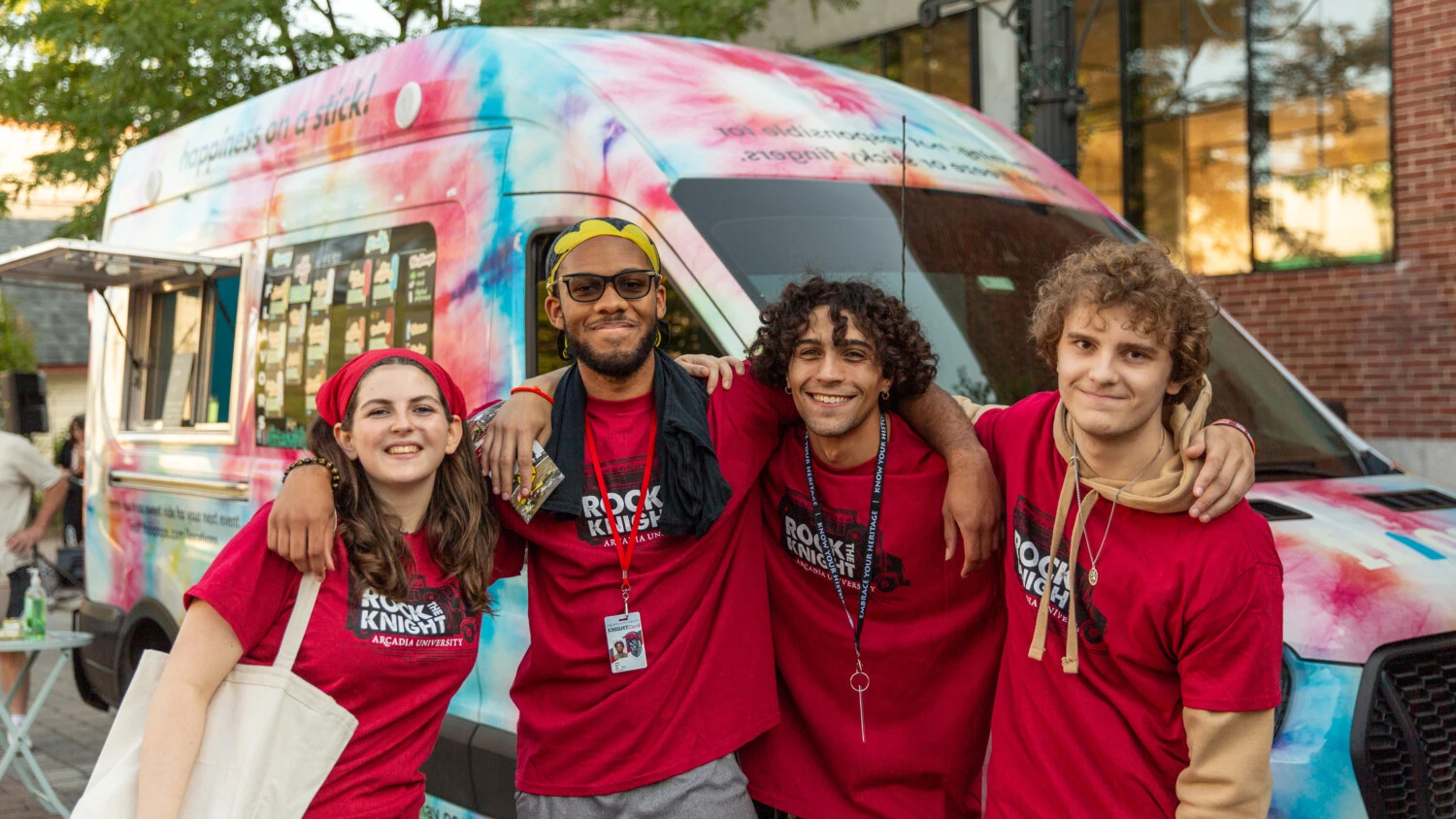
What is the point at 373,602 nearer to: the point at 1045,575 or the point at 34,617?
the point at 1045,575

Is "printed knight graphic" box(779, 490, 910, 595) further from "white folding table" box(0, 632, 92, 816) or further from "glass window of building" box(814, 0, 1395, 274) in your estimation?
"glass window of building" box(814, 0, 1395, 274)

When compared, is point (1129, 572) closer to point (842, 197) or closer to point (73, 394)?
point (842, 197)

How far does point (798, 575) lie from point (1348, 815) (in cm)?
125

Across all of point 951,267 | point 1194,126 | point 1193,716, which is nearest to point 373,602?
point 1193,716

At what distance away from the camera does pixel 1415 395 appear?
9.95 meters

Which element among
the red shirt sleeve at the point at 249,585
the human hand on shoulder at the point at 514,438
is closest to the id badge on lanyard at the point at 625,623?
the human hand on shoulder at the point at 514,438

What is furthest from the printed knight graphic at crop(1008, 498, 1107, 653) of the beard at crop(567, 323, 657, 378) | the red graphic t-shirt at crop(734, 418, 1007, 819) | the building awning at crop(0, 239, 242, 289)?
the building awning at crop(0, 239, 242, 289)

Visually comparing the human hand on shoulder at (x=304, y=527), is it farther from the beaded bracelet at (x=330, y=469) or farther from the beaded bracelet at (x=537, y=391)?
the beaded bracelet at (x=537, y=391)

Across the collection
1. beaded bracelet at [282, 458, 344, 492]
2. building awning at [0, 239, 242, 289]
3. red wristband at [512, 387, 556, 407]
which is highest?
building awning at [0, 239, 242, 289]

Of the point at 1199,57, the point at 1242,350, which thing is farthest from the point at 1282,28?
the point at 1242,350

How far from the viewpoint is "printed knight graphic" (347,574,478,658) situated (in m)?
2.64

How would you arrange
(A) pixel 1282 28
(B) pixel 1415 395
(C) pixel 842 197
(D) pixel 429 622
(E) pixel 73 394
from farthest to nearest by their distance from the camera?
1. (E) pixel 73 394
2. (A) pixel 1282 28
3. (B) pixel 1415 395
4. (C) pixel 842 197
5. (D) pixel 429 622

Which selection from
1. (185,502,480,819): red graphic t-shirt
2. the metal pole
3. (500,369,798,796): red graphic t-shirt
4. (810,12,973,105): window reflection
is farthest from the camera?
(810,12,973,105): window reflection

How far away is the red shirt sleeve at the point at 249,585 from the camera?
8.18 ft
